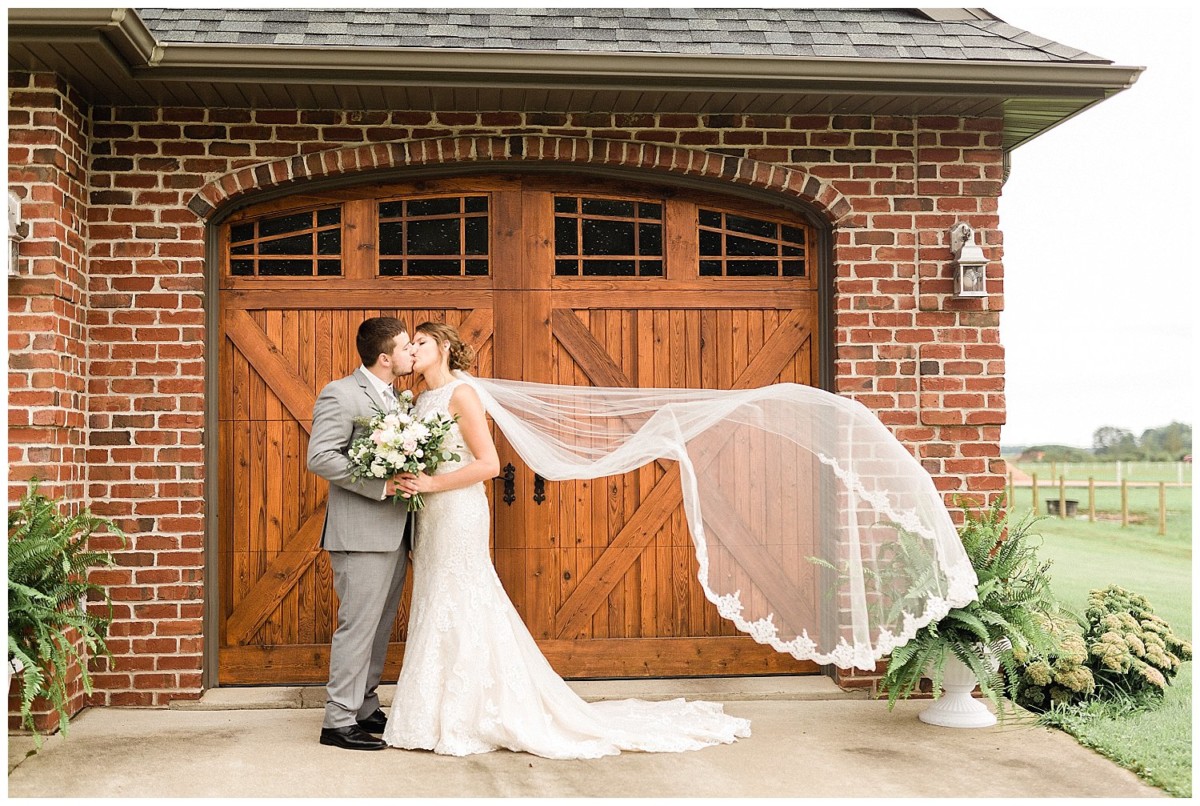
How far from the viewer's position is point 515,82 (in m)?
5.35

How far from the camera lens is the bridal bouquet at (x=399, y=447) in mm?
4738

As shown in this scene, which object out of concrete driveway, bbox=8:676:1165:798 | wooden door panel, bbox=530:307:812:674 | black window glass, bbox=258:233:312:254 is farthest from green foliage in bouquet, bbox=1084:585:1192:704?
black window glass, bbox=258:233:312:254

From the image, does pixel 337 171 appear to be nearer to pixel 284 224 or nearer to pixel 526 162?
pixel 284 224

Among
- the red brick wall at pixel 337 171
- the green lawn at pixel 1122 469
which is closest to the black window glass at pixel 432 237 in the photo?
the red brick wall at pixel 337 171

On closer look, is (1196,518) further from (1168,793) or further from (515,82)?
(515,82)

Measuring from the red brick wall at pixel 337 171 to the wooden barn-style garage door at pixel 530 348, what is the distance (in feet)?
0.92

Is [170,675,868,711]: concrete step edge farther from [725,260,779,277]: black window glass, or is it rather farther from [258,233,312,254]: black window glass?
[258,233,312,254]: black window glass

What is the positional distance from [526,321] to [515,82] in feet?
4.40

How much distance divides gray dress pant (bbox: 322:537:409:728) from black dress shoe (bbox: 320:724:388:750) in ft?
0.08

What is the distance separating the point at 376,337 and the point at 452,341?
1.23 ft

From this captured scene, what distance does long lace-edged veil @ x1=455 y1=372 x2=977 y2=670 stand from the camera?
496cm

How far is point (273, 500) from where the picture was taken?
5879 mm

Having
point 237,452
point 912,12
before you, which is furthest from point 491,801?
point 912,12

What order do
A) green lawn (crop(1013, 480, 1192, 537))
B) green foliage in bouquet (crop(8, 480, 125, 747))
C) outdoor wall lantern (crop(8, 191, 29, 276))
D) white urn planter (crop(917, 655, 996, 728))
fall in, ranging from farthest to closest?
green lawn (crop(1013, 480, 1192, 537)) < white urn planter (crop(917, 655, 996, 728)) < outdoor wall lantern (crop(8, 191, 29, 276)) < green foliage in bouquet (crop(8, 480, 125, 747))
